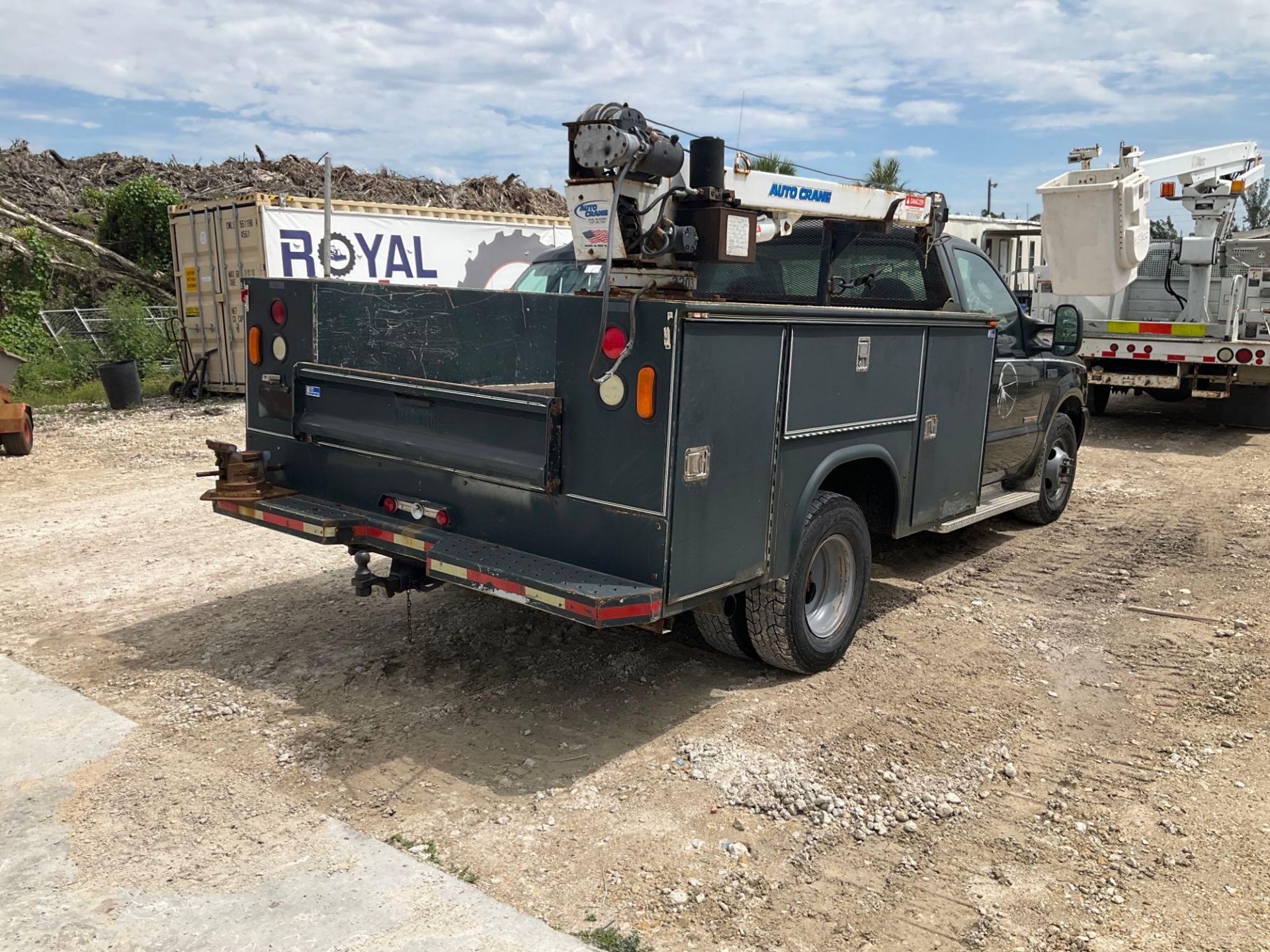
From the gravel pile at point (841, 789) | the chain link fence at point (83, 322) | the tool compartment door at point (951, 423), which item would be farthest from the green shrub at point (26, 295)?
the gravel pile at point (841, 789)

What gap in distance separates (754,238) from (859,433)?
101cm

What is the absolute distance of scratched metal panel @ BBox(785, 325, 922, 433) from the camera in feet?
14.1

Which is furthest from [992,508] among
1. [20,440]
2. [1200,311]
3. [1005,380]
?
[20,440]

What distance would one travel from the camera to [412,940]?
2.91 meters

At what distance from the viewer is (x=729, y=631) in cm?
470

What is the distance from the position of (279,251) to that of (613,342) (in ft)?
39.4

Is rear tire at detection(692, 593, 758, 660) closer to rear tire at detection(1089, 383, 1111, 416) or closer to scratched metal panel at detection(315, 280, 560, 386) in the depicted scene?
scratched metal panel at detection(315, 280, 560, 386)

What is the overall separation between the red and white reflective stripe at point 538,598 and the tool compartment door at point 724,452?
188mm

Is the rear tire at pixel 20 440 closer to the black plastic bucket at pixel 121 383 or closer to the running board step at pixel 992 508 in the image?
the black plastic bucket at pixel 121 383

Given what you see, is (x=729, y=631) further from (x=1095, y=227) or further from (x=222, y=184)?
(x=222, y=184)

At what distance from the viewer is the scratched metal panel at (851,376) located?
4293 mm

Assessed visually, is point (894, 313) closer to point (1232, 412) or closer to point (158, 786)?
point (158, 786)

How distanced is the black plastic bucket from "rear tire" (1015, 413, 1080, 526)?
1189 centimetres

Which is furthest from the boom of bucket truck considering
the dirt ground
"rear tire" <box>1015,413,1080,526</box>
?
the dirt ground
